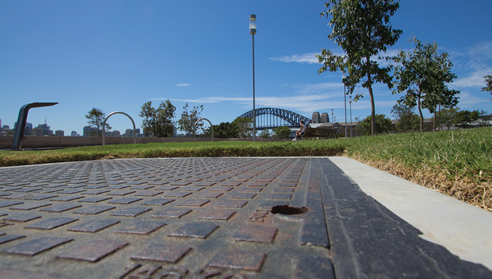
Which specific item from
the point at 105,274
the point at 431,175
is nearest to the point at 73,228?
the point at 105,274

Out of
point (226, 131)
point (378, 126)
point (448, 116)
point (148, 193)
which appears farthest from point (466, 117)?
point (148, 193)

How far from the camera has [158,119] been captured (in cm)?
3738

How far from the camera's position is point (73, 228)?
1.90m

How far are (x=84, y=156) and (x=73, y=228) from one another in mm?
9824

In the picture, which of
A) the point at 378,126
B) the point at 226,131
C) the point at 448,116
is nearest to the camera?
the point at 448,116

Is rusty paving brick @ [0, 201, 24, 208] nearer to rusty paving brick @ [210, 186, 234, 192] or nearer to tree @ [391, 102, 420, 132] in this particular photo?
rusty paving brick @ [210, 186, 234, 192]

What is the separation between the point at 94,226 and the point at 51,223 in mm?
410

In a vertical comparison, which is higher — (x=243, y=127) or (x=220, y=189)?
(x=243, y=127)

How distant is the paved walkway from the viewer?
1.23 m

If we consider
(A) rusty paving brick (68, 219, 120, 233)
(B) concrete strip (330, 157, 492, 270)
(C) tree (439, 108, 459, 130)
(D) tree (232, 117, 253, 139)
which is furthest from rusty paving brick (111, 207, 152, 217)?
(D) tree (232, 117, 253, 139)

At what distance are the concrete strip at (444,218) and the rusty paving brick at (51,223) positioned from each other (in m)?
2.56

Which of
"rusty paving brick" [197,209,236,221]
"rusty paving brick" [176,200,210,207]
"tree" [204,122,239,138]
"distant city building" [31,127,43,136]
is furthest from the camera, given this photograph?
"tree" [204,122,239,138]

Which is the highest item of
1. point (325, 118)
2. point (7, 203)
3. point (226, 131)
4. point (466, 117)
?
point (325, 118)

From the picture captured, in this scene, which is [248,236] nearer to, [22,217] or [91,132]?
[22,217]
